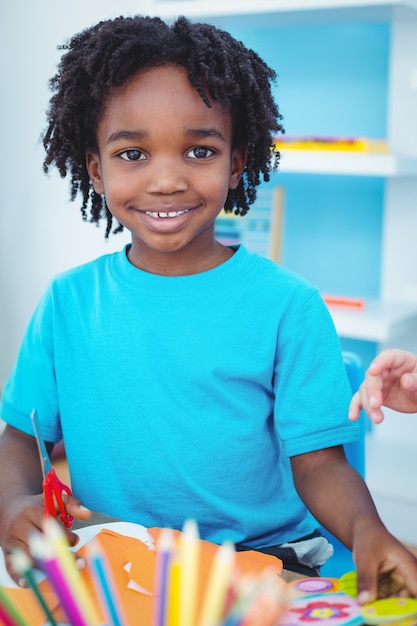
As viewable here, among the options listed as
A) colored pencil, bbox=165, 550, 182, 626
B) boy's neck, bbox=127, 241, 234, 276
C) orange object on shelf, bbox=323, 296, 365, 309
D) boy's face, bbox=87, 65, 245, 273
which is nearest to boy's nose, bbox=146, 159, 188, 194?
boy's face, bbox=87, 65, 245, 273

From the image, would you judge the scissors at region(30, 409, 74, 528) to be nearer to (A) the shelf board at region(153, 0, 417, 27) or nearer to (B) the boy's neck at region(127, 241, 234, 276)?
(B) the boy's neck at region(127, 241, 234, 276)

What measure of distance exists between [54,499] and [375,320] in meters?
1.18

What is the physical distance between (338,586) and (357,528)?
124 millimetres

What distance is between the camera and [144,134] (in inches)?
36.1

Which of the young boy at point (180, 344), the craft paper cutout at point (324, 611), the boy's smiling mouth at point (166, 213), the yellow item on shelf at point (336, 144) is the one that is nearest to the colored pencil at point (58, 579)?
the craft paper cutout at point (324, 611)

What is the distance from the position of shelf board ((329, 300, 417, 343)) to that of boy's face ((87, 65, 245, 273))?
0.91 metres

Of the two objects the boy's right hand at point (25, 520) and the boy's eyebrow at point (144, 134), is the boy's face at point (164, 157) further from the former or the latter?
the boy's right hand at point (25, 520)

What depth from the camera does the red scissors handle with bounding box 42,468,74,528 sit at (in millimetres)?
754

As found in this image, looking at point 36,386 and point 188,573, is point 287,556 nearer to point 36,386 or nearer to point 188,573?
point 36,386

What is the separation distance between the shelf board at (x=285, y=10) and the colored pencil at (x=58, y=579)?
59.3 inches

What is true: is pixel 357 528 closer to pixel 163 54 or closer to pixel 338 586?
pixel 338 586

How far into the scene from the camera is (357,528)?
30.1 inches

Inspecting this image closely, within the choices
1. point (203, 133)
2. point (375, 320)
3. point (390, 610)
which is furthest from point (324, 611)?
point (375, 320)

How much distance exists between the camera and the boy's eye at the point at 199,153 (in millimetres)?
936
